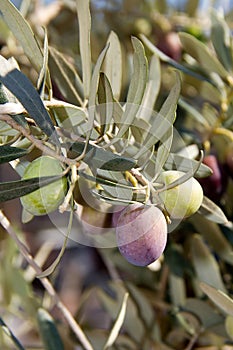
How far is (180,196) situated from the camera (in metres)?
0.47

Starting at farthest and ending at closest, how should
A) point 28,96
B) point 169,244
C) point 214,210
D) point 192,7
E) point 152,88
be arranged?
point 192,7, point 169,244, point 152,88, point 214,210, point 28,96

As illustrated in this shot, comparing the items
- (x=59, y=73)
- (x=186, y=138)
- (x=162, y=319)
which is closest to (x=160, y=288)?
(x=162, y=319)

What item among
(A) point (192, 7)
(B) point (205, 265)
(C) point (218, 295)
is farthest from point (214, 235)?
(A) point (192, 7)

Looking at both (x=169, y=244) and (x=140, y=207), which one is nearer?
(x=140, y=207)

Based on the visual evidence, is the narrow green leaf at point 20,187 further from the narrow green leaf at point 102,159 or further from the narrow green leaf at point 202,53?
the narrow green leaf at point 202,53

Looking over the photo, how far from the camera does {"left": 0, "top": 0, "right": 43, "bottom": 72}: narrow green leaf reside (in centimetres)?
45

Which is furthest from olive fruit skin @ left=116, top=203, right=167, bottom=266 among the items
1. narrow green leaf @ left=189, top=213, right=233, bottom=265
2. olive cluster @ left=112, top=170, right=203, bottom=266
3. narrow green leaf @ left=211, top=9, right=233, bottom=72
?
narrow green leaf @ left=211, top=9, right=233, bottom=72

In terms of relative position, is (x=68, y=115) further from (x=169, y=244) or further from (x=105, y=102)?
(x=169, y=244)

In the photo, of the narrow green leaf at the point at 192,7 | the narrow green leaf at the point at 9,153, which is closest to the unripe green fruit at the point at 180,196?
the narrow green leaf at the point at 9,153

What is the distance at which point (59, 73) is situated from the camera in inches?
24.3

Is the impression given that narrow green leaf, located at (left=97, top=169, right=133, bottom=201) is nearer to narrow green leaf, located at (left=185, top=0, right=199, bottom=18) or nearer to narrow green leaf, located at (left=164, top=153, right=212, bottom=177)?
narrow green leaf, located at (left=164, top=153, right=212, bottom=177)

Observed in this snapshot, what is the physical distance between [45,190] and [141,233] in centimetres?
8

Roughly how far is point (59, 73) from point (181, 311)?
33cm

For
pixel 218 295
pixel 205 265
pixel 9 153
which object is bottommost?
pixel 205 265
